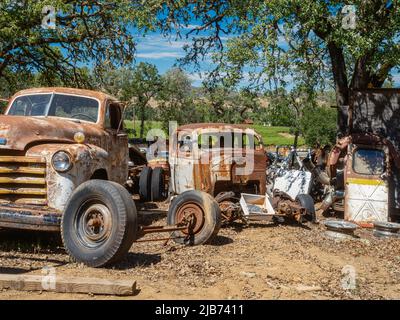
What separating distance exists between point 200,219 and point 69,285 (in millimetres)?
2830

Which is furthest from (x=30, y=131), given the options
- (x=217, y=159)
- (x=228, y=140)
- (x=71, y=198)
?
(x=228, y=140)

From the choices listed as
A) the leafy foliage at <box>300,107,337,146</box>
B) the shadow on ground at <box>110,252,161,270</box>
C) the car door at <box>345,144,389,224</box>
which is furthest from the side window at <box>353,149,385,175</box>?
the leafy foliage at <box>300,107,337,146</box>

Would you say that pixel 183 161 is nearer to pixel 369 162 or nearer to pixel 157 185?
pixel 157 185

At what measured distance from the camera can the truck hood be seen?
554 cm

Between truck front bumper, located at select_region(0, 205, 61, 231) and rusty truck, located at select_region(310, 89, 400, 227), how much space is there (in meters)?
6.25

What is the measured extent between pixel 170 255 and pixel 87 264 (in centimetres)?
129

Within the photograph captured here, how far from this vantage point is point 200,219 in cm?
670

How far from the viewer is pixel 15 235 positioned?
6.71 meters

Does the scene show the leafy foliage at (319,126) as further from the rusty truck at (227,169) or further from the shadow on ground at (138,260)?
the shadow on ground at (138,260)

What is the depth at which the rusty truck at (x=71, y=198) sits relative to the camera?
4.94m

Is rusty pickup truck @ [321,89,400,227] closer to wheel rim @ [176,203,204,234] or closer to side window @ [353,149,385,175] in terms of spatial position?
side window @ [353,149,385,175]
